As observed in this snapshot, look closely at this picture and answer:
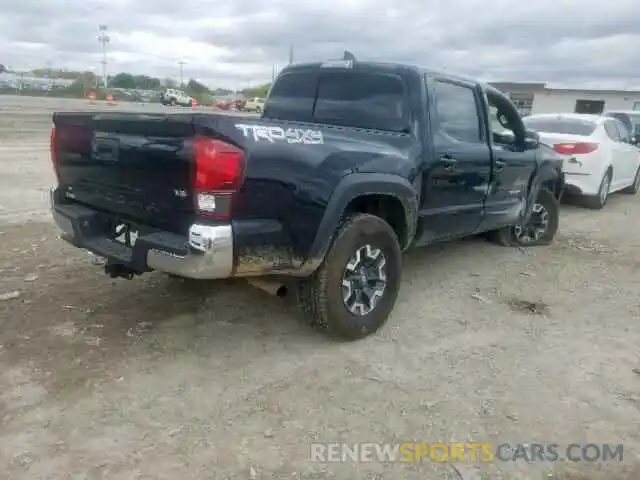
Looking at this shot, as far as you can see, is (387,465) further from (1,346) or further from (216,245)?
(1,346)

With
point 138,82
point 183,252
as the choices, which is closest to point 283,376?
point 183,252

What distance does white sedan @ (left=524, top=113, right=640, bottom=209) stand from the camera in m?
8.97

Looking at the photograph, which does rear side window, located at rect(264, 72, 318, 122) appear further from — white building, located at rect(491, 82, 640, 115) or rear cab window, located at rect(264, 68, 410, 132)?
white building, located at rect(491, 82, 640, 115)

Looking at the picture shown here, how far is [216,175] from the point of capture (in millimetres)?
3033

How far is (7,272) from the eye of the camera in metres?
5.09

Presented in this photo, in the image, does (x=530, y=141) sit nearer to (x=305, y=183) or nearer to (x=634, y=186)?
(x=305, y=183)

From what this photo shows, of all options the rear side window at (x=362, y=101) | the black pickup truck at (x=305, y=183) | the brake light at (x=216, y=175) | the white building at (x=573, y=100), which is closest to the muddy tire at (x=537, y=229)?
the black pickup truck at (x=305, y=183)

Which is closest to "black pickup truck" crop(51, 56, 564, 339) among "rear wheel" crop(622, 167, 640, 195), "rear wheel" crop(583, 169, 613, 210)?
"rear wheel" crop(583, 169, 613, 210)

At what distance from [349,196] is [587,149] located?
6.62 meters

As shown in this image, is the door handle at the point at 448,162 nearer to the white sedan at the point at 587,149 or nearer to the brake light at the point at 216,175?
the brake light at the point at 216,175

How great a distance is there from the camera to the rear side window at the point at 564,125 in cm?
927

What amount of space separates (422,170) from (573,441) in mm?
2146

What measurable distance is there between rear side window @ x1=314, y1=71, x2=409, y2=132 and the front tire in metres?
0.91

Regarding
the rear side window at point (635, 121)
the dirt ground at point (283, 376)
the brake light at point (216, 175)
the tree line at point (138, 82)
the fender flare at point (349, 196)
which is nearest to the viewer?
the dirt ground at point (283, 376)
